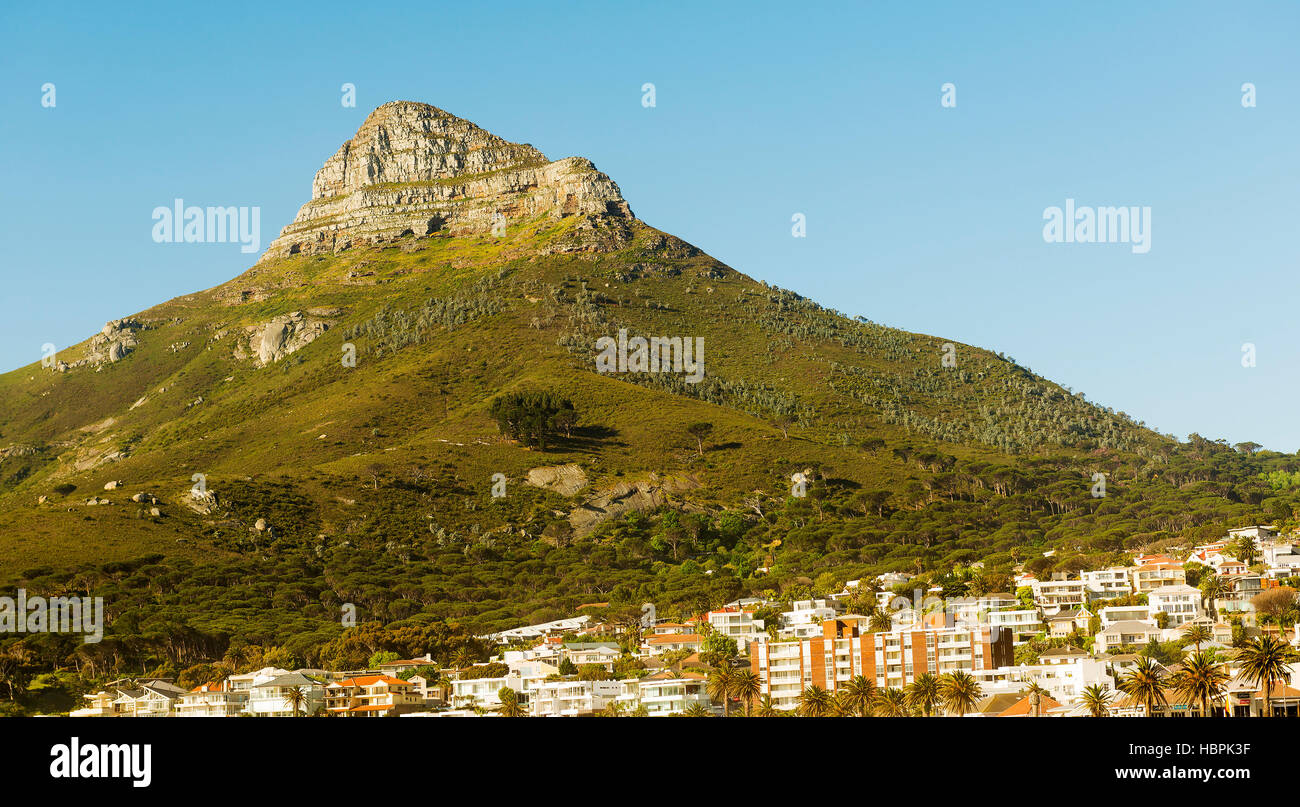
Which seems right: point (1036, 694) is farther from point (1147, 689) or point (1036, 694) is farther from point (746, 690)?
point (746, 690)

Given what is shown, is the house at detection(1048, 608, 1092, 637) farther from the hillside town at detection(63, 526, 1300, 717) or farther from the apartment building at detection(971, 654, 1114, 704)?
the apartment building at detection(971, 654, 1114, 704)

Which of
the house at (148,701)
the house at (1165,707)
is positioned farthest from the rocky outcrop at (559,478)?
the house at (1165,707)

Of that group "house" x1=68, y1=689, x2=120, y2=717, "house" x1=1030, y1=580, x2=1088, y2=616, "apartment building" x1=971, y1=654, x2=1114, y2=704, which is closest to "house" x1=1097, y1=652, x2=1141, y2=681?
"apartment building" x1=971, y1=654, x2=1114, y2=704

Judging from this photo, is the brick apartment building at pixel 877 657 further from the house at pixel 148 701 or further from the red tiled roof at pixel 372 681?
the house at pixel 148 701

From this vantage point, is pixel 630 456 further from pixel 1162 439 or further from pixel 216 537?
pixel 1162 439

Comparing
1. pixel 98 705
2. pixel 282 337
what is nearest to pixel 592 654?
pixel 98 705
